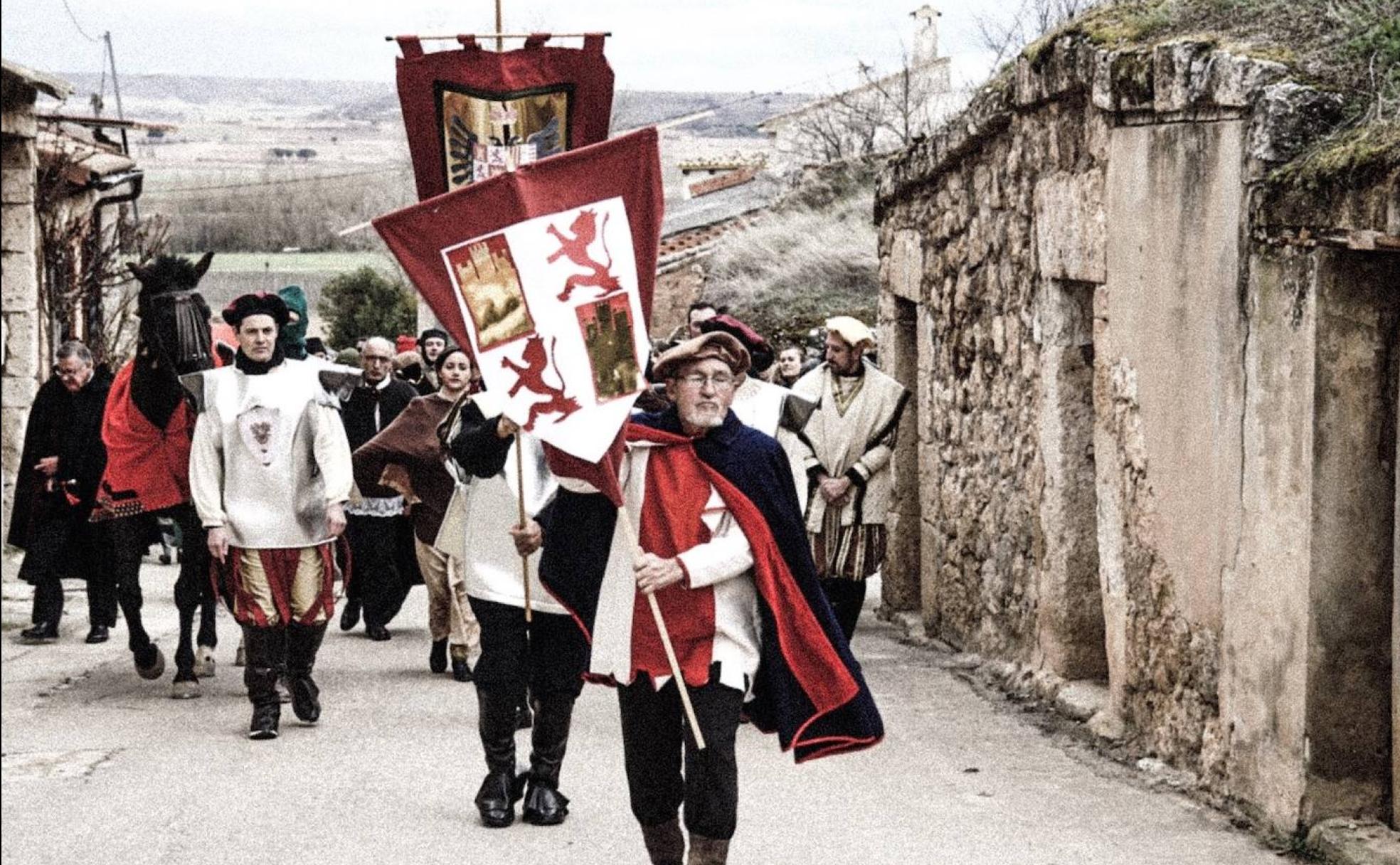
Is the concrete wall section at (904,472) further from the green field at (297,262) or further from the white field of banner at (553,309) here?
the green field at (297,262)

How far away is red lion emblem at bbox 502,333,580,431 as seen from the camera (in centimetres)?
623

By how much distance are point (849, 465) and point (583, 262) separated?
430 centimetres

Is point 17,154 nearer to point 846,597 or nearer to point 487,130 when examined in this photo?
point 846,597

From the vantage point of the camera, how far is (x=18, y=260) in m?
17.7

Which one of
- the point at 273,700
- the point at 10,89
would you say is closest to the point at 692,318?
the point at 273,700

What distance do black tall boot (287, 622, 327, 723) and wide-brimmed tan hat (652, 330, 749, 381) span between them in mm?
3812

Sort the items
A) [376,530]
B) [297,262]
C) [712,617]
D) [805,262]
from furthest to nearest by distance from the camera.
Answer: [297,262], [805,262], [376,530], [712,617]

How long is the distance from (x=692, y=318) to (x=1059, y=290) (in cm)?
181

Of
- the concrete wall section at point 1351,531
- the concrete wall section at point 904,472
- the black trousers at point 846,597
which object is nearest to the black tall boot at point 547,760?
the concrete wall section at point 1351,531

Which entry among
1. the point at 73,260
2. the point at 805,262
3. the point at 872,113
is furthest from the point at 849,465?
the point at 872,113

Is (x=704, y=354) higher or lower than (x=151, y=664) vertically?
higher

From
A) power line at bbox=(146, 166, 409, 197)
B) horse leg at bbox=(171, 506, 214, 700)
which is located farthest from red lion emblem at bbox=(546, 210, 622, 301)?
power line at bbox=(146, 166, 409, 197)

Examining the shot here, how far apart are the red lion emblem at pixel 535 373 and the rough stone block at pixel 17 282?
40.4ft

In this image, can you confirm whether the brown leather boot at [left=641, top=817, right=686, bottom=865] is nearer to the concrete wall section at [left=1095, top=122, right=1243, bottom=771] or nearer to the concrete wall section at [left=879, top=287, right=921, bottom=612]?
the concrete wall section at [left=1095, top=122, right=1243, bottom=771]
